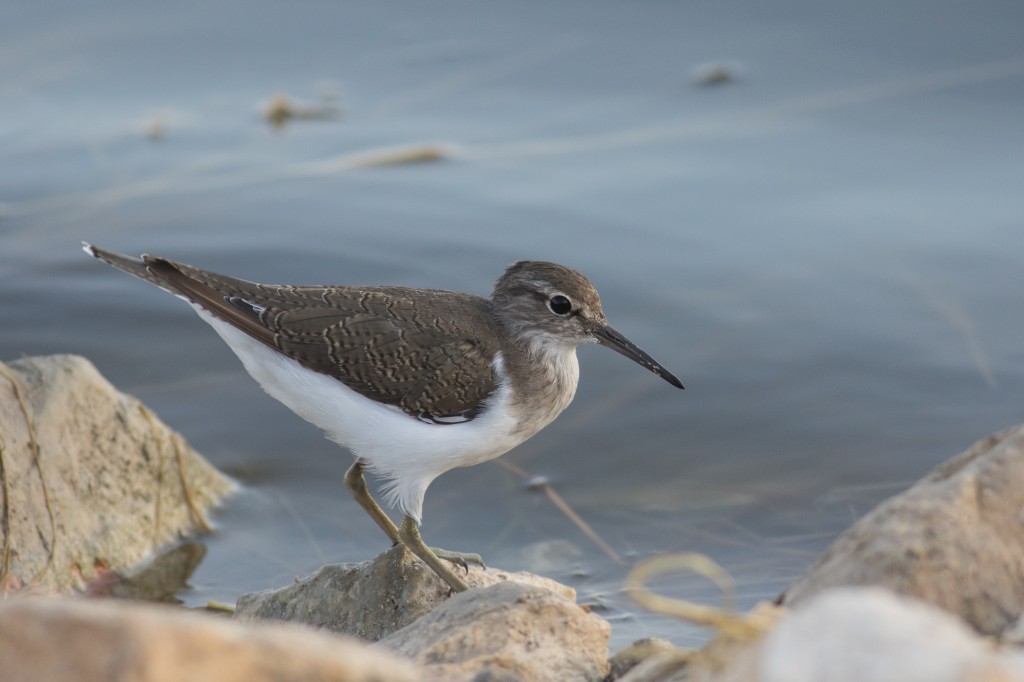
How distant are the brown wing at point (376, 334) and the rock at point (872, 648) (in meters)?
3.80

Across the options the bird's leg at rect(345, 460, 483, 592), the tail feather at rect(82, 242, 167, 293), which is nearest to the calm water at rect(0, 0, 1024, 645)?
the bird's leg at rect(345, 460, 483, 592)

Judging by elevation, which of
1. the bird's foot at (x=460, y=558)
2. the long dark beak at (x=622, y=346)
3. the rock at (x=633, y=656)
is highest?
the long dark beak at (x=622, y=346)

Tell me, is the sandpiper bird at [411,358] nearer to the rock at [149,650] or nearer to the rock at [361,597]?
the rock at [361,597]

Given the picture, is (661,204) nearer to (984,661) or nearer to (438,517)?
(438,517)

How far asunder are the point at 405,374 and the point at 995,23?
844cm

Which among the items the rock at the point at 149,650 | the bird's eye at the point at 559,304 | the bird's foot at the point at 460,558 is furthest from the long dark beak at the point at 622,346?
the rock at the point at 149,650

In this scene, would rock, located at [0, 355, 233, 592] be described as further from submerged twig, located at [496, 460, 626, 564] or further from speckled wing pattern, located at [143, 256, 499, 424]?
submerged twig, located at [496, 460, 626, 564]

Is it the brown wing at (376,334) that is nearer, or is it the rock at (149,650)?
the rock at (149,650)

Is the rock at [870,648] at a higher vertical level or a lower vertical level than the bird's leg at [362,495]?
higher

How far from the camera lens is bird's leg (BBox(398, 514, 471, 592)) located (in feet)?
22.6

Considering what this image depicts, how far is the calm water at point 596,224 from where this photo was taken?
9.15 m

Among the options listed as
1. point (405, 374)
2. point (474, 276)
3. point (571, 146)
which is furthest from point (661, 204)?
point (405, 374)

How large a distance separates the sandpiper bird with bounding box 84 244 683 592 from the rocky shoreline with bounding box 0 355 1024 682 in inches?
24.6

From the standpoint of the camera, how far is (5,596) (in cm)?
681
